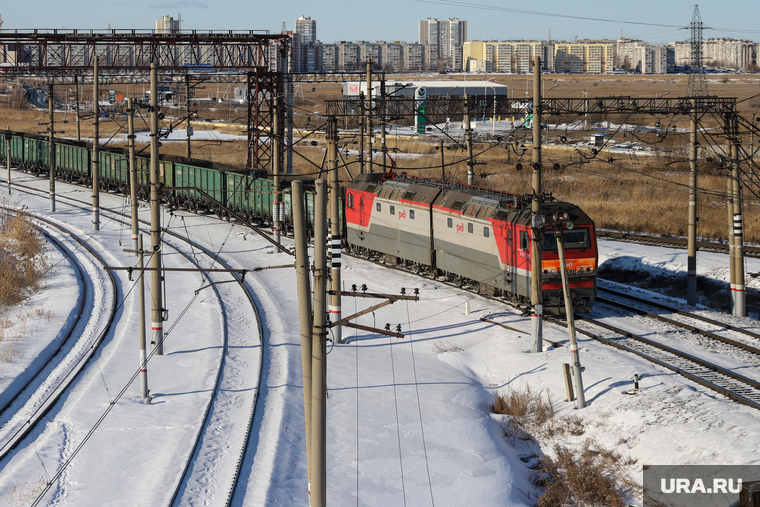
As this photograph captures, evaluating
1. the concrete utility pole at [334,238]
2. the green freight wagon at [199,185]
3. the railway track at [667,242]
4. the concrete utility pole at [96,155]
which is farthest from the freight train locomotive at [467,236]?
the concrete utility pole at [96,155]

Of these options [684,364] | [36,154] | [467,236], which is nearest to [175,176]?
[36,154]

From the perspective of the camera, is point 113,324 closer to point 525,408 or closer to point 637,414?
point 525,408

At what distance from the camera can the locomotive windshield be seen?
968 inches

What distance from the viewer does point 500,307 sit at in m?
28.0

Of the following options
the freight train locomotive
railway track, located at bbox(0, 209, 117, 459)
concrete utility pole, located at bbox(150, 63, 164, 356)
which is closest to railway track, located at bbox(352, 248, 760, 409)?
the freight train locomotive

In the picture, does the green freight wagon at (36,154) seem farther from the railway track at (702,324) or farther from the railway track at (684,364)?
the railway track at (684,364)

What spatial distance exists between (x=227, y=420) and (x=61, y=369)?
246 inches

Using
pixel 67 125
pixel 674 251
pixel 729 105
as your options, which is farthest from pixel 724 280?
pixel 67 125

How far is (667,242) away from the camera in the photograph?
37.7 meters

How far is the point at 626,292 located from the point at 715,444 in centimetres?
1506

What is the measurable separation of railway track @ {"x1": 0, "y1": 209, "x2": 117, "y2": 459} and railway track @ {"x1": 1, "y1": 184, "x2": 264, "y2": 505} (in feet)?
12.5

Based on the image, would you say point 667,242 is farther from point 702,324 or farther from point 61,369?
point 61,369

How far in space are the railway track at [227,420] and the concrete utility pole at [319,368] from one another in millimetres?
4047

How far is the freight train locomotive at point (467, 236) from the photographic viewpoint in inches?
980
